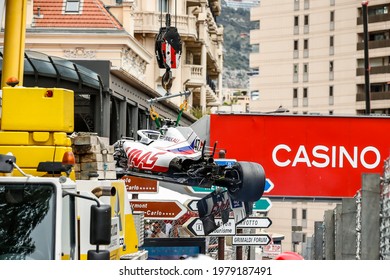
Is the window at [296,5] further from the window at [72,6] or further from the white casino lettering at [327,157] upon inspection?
the white casino lettering at [327,157]

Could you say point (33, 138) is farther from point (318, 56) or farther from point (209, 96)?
point (318, 56)

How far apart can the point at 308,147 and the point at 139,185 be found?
12967mm

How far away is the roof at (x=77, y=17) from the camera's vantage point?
44.8 meters

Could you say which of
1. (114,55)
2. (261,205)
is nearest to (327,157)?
(261,205)

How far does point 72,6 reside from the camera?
46.1m

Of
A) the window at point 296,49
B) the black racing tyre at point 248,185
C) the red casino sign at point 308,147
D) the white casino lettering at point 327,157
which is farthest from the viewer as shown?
the window at point 296,49

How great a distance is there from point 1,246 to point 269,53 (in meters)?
91.8

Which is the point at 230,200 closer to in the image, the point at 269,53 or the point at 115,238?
the point at 115,238

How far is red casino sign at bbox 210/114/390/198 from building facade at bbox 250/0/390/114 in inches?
2455

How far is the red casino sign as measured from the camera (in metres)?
29.1

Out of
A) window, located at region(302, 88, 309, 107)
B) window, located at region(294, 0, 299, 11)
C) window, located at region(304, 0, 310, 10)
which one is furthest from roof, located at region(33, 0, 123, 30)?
window, located at region(294, 0, 299, 11)

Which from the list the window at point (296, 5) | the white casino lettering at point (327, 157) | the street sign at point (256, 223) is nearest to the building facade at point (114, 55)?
the white casino lettering at point (327, 157)

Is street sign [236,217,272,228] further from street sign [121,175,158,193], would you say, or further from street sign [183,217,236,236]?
street sign [121,175,158,193]
